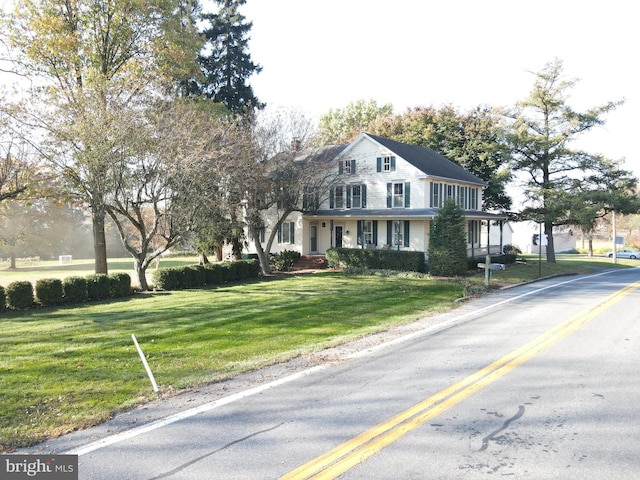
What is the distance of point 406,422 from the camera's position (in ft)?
19.0

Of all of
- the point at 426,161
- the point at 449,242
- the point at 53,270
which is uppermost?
the point at 426,161

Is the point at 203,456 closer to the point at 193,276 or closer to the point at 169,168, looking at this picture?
the point at 169,168

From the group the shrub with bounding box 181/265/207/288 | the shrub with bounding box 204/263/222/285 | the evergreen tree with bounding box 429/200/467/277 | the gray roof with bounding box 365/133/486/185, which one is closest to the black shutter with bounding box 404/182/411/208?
the gray roof with bounding box 365/133/486/185

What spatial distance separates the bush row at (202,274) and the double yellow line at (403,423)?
16.3 m

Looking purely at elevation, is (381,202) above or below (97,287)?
above

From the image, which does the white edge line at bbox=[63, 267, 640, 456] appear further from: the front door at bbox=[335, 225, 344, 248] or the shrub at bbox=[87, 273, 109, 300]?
the front door at bbox=[335, 225, 344, 248]

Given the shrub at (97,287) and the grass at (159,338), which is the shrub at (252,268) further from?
the shrub at (97,287)

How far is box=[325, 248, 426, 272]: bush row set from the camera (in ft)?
90.8

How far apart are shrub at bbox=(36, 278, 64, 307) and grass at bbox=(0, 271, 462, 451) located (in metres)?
1.25

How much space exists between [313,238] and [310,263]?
299 cm

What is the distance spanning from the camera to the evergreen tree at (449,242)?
82.9ft

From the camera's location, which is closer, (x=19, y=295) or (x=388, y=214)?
(x=19, y=295)

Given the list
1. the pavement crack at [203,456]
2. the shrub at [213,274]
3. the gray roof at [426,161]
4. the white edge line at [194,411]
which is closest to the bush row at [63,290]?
the shrub at [213,274]

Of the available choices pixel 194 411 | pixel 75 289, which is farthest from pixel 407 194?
pixel 194 411
